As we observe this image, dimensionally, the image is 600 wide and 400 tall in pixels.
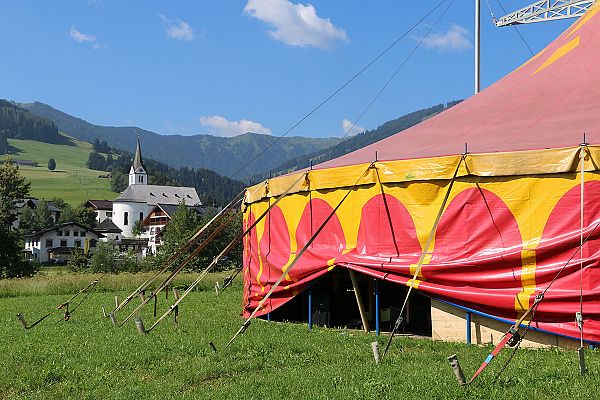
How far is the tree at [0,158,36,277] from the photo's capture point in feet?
139

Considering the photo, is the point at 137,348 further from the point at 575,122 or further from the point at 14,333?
the point at 575,122

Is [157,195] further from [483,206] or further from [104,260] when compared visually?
A: [483,206]

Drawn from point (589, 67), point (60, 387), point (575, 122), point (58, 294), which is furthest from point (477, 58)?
point (58, 294)

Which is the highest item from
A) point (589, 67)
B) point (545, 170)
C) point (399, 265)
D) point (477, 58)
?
point (477, 58)

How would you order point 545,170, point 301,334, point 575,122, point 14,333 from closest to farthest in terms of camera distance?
point 545,170, point 575,122, point 301,334, point 14,333

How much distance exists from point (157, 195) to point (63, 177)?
33032mm

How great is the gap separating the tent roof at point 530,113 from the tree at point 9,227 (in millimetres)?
35430

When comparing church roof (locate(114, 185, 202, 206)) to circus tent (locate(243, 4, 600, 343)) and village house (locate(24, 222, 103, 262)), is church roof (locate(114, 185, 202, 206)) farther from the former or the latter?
circus tent (locate(243, 4, 600, 343))

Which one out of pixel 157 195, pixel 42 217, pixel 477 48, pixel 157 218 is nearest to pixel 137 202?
pixel 157 195

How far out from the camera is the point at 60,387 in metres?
8.09

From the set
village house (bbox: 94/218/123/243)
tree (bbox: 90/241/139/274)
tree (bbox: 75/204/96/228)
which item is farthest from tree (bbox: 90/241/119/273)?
village house (bbox: 94/218/123/243)

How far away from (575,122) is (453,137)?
2.00 meters

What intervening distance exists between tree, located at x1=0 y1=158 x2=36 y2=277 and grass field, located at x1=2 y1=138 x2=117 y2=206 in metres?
57.0

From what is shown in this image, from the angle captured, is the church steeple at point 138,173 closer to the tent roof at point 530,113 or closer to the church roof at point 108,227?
the church roof at point 108,227
